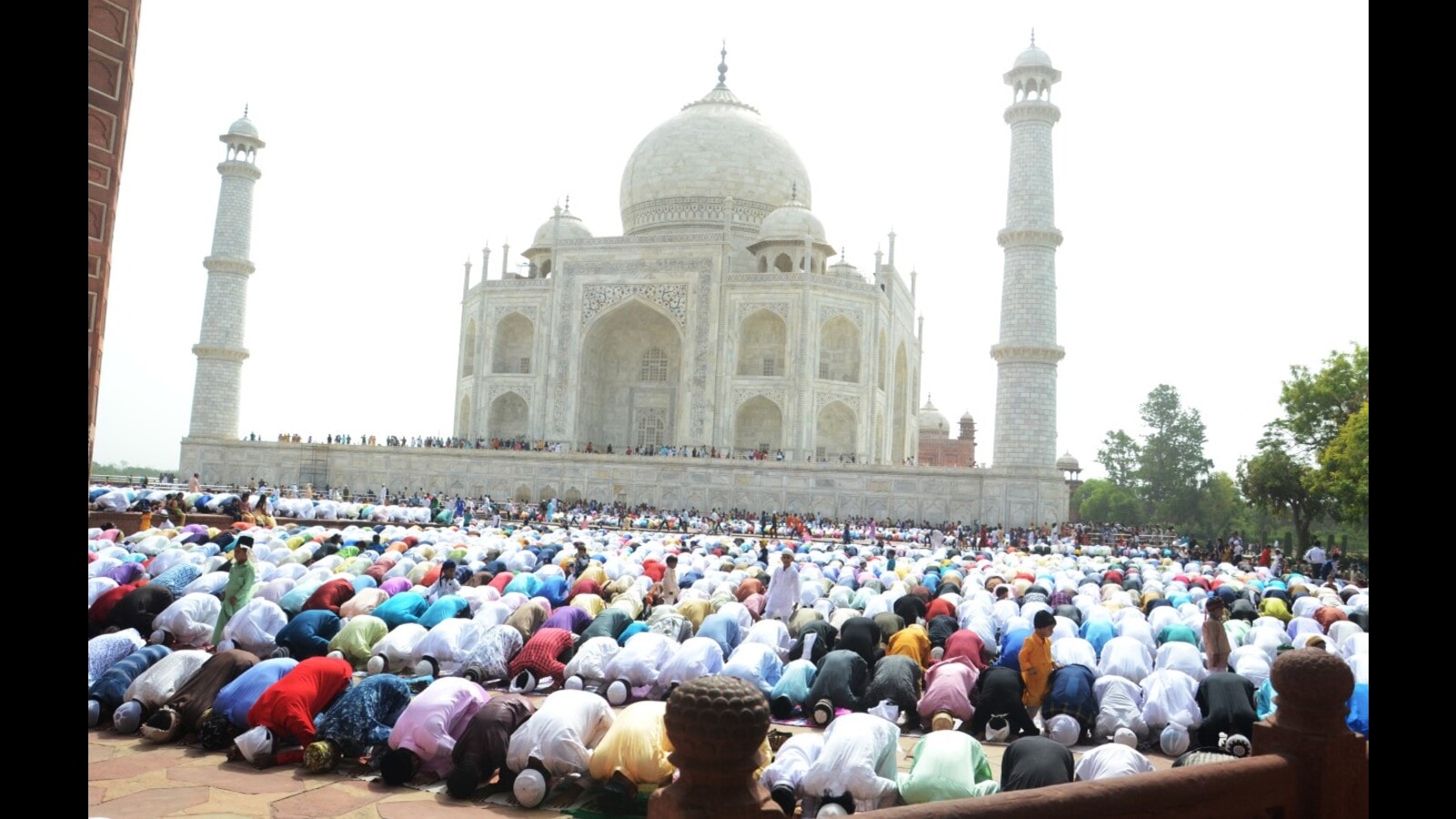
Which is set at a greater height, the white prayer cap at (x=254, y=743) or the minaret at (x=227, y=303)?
the minaret at (x=227, y=303)

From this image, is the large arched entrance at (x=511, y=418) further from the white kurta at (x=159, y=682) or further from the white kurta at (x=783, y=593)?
the white kurta at (x=159, y=682)

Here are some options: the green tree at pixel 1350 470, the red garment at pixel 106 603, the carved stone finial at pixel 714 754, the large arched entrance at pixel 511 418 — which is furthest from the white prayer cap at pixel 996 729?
the large arched entrance at pixel 511 418

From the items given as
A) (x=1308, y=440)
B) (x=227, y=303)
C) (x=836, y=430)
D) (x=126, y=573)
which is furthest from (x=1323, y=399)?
(x=227, y=303)

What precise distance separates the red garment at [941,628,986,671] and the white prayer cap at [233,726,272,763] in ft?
16.0

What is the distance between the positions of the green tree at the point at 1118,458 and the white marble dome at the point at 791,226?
874 inches

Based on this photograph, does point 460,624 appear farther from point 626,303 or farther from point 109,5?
point 626,303

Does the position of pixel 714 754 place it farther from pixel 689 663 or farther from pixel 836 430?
pixel 836 430

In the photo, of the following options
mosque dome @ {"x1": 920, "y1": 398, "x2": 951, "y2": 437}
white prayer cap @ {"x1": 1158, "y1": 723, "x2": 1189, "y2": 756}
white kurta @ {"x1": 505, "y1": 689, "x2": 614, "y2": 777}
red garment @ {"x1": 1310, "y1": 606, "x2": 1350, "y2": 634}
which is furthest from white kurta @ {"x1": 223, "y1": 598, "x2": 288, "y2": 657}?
mosque dome @ {"x1": 920, "y1": 398, "x2": 951, "y2": 437}

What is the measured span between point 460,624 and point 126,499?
1383 cm

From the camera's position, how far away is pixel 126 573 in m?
10.6

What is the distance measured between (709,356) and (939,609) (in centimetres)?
2238

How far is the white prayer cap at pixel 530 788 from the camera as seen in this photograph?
Answer: 17.2 feet

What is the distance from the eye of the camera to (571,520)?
79.0 ft
